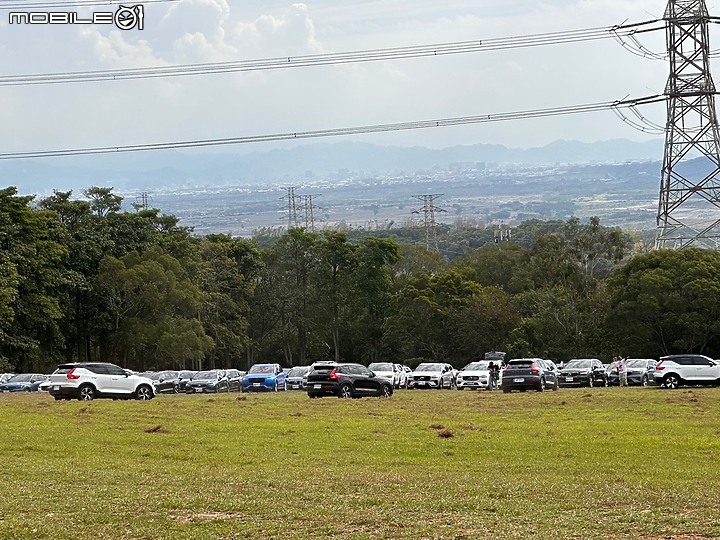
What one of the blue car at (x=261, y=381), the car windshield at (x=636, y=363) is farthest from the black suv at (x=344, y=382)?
the car windshield at (x=636, y=363)

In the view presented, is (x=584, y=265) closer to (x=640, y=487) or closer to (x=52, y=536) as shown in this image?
(x=640, y=487)

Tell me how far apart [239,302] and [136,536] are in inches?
3508

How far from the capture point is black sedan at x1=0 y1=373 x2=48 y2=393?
6084 cm

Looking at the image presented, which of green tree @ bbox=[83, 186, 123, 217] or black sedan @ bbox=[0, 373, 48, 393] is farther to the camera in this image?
green tree @ bbox=[83, 186, 123, 217]

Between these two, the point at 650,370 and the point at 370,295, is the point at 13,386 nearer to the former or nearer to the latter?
the point at 650,370

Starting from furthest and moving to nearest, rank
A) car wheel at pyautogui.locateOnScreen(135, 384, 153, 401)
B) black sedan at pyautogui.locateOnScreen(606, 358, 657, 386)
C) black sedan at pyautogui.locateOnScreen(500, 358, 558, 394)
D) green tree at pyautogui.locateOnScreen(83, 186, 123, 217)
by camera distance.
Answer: green tree at pyautogui.locateOnScreen(83, 186, 123, 217), black sedan at pyautogui.locateOnScreen(606, 358, 657, 386), black sedan at pyautogui.locateOnScreen(500, 358, 558, 394), car wheel at pyautogui.locateOnScreen(135, 384, 153, 401)

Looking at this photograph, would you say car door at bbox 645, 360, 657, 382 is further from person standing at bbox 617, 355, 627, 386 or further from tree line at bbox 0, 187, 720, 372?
tree line at bbox 0, 187, 720, 372

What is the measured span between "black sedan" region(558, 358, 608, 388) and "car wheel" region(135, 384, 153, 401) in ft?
77.9

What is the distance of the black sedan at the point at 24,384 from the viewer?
60.8 m

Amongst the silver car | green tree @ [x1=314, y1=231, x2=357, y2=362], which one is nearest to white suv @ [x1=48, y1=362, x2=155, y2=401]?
the silver car

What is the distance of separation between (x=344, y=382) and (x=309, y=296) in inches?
2460

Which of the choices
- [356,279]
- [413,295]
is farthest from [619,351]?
[356,279]

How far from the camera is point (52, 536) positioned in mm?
12430

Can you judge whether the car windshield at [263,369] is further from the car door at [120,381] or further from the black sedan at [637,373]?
the car door at [120,381]
